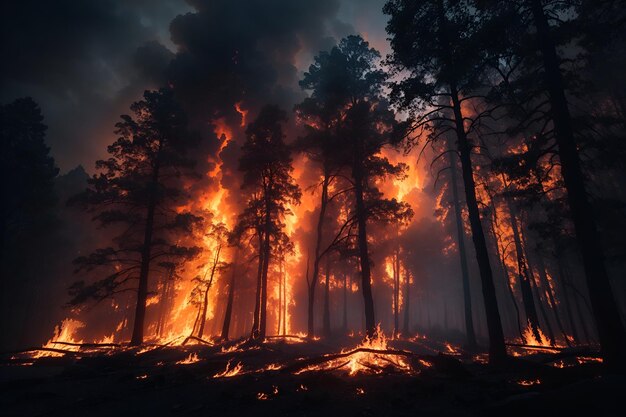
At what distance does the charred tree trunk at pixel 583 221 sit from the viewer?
7.01 meters

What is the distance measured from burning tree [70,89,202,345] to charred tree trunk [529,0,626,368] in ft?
56.2

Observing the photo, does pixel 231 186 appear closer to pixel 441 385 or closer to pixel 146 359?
pixel 146 359

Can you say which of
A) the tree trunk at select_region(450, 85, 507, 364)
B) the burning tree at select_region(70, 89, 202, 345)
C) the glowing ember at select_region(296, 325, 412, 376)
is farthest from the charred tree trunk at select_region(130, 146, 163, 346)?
the tree trunk at select_region(450, 85, 507, 364)

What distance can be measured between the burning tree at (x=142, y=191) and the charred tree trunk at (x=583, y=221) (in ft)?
56.2

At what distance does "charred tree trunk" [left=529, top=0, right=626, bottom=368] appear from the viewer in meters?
7.01

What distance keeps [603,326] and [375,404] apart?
6.10 metres

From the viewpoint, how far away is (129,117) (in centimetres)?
1806

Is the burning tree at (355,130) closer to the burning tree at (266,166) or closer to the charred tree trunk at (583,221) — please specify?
the burning tree at (266,166)

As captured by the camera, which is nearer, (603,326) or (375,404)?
(375,404)

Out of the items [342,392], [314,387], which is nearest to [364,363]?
[314,387]

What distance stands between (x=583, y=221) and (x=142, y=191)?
19.2m

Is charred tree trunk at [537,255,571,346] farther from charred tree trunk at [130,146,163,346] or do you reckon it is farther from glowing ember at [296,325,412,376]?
charred tree trunk at [130,146,163,346]

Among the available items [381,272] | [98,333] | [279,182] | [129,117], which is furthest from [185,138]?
[381,272]

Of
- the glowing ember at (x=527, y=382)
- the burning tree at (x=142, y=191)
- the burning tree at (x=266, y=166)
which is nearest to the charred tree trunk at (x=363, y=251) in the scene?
the burning tree at (x=266, y=166)
